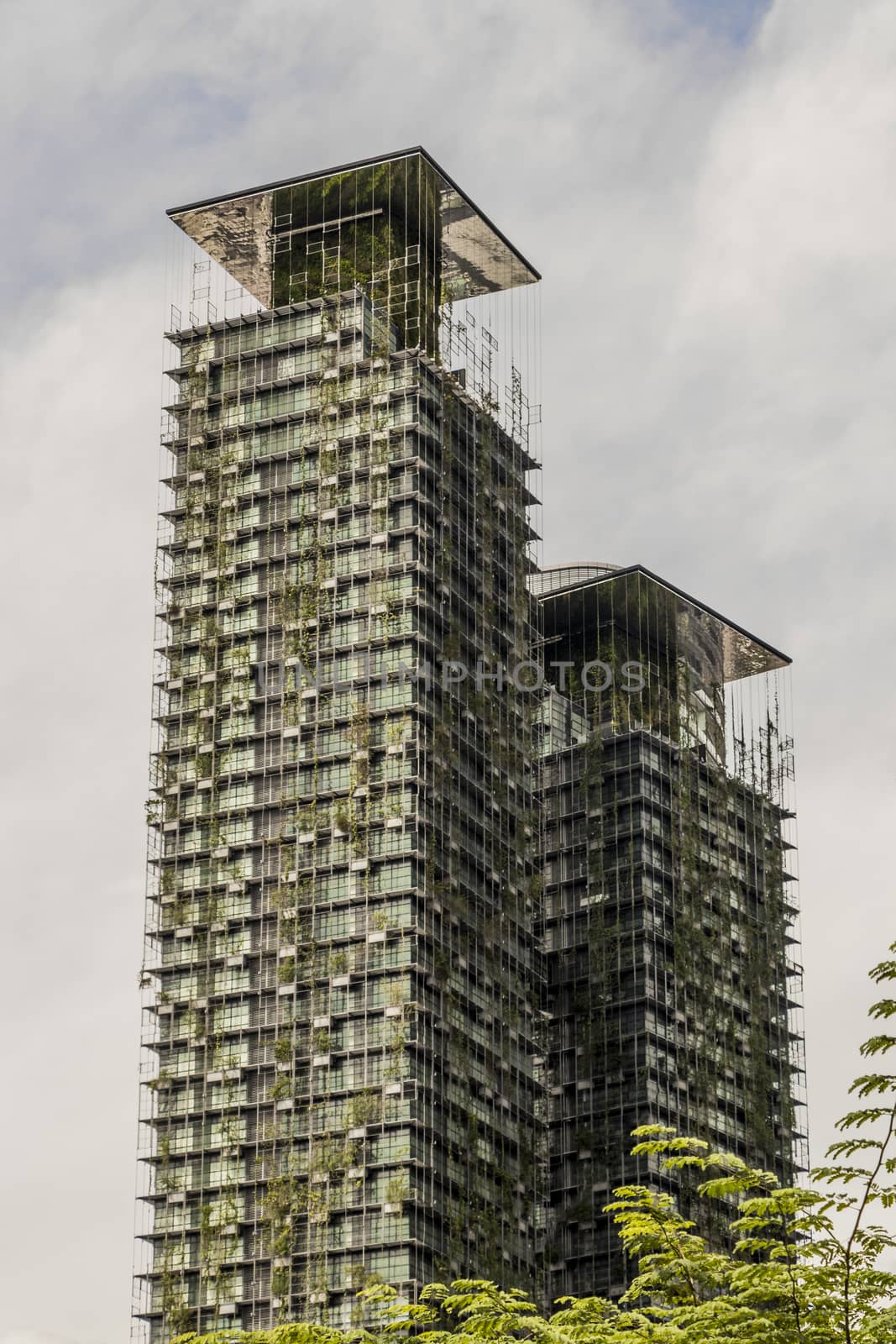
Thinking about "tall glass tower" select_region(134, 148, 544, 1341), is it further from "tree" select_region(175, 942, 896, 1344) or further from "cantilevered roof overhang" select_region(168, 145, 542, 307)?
"tree" select_region(175, 942, 896, 1344)

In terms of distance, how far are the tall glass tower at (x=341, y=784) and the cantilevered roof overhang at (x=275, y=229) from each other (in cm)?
21

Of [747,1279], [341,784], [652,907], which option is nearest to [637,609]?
[652,907]

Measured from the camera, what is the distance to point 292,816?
463 feet

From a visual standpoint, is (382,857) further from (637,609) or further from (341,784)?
(637,609)

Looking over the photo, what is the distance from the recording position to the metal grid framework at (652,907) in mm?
166375

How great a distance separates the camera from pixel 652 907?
563ft

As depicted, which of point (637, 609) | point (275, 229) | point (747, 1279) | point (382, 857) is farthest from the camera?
point (637, 609)

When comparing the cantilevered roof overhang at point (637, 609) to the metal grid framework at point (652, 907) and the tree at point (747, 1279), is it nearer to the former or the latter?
the metal grid framework at point (652, 907)

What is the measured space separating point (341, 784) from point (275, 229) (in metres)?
42.0

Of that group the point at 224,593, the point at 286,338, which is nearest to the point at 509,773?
the point at 224,593

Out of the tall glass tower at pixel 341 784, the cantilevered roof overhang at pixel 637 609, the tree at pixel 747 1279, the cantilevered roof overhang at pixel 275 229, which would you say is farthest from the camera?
the cantilevered roof overhang at pixel 637 609

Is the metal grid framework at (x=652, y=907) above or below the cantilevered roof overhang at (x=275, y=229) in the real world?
below

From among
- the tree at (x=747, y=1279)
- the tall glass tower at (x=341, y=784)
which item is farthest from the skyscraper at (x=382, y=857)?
the tree at (x=747, y=1279)

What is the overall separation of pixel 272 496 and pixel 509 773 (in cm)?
2410
